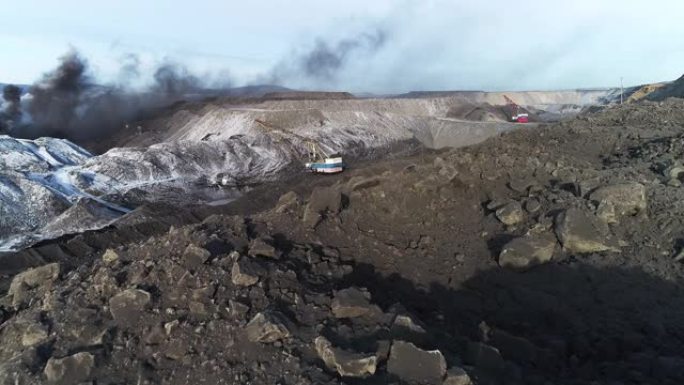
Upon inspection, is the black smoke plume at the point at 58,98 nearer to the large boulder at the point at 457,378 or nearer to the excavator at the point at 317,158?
the excavator at the point at 317,158

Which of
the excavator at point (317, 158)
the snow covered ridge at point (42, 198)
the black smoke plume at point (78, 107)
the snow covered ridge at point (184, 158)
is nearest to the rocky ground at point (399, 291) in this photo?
the snow covered ridge at point (42, 198)

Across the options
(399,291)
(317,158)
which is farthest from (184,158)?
(399,291)

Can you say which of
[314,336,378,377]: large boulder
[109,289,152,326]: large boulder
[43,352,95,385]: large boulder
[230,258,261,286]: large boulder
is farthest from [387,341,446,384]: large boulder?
[43,352,95,385]: large boulder

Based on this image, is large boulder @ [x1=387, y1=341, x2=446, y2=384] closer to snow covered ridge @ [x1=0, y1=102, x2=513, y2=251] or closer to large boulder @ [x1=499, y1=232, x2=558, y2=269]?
large boulder @ [x1=499, y1=232, x2=558, y2=269]

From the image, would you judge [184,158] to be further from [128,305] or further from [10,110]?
[128,305]

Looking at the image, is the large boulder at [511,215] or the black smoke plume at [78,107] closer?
the large boulder at [511,215]

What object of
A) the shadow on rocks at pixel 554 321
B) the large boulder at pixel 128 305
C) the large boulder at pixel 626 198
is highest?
the large boulder at pixel 626 198

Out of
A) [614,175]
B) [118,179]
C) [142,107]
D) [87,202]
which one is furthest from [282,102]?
[614,175]
